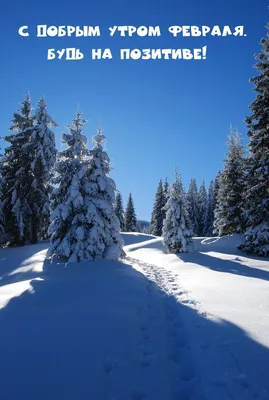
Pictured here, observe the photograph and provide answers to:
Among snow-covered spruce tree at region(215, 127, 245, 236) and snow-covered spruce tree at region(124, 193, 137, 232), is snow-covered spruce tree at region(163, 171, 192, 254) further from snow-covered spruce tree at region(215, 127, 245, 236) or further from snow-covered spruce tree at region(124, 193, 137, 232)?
snow-covered spruce tree at region(124, 193, 137, 232)

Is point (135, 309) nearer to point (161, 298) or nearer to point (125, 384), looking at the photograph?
point (161, 298)

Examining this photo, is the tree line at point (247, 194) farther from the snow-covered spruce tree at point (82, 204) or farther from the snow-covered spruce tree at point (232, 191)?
the snow-covered spruce tree at point (82, 204)

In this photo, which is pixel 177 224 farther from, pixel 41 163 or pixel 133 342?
pixel 133 342

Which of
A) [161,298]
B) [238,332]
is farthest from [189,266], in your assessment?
[238,332]

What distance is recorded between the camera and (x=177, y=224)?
76.8 feet

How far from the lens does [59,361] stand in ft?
14.9

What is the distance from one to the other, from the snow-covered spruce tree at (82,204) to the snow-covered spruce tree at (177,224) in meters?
7.50

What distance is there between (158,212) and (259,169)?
39074mm

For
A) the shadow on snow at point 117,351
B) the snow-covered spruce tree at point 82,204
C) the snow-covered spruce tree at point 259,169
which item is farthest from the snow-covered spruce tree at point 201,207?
the shadow on snow at point 117,351

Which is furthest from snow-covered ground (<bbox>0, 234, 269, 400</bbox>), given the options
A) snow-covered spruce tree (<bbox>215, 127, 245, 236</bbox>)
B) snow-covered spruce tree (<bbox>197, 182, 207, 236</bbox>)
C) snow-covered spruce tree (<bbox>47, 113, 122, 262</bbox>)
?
snow-covered spruce tree (<bbox>197, 182, 207, 236</bbox>)

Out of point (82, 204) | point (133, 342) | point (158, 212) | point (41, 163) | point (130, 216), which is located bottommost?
point (133, 342)

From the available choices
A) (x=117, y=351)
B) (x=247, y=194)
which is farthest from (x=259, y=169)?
(x=117, y=351)

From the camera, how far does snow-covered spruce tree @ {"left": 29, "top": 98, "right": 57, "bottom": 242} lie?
2481 cm

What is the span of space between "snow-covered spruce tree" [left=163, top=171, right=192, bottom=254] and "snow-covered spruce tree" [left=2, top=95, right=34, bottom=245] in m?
12.8
